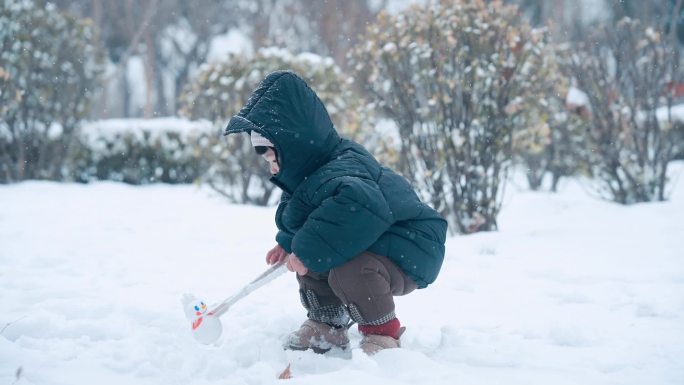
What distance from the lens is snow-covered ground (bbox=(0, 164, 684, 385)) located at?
202 cm

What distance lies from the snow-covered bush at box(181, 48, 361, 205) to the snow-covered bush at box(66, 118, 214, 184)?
184 cm

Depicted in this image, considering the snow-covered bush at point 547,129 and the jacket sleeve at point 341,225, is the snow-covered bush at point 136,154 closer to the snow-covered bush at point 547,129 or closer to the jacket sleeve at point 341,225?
the snow-covered bush at point 547,129

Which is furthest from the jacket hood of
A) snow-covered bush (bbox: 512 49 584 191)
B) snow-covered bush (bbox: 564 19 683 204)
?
snow-covered bush (bbox: 564 19 683 204)

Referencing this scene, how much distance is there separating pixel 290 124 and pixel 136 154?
7333mm

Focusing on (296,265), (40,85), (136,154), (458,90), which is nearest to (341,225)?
(296,265)

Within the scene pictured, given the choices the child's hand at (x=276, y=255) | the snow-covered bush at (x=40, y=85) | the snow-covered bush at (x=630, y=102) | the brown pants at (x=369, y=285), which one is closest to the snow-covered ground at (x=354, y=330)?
the brown pants at (x=369, y=285)

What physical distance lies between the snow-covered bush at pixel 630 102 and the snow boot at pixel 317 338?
4412 mm

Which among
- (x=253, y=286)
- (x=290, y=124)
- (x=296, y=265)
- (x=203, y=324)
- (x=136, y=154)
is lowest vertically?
(x=136, y=154)

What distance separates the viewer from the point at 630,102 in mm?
5930

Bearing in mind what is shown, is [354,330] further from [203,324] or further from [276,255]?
[203,324]

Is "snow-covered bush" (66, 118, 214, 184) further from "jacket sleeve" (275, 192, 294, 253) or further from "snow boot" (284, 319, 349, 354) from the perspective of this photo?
"snow boot" (284, 319, 349, 354)

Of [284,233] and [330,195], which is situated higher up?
[330,195]

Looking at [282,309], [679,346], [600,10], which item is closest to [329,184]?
[282,309]

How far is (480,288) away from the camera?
3.30 m
